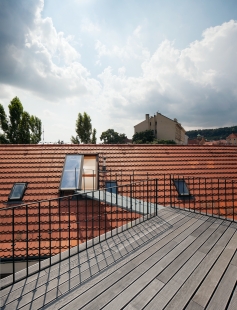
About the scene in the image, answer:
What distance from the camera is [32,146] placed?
959cm

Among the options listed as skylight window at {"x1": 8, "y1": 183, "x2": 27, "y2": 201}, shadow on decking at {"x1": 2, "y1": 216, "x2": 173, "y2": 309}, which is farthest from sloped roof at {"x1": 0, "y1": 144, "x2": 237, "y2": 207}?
shadow on decking at {"x1": 2, "y1": 216, "x2": 173, "y2": 309}

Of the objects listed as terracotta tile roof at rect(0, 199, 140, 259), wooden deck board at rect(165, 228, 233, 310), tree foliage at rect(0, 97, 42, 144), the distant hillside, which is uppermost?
the distant hillside

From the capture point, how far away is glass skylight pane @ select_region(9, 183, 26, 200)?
627 centimetres

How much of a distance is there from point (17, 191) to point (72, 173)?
2089mm

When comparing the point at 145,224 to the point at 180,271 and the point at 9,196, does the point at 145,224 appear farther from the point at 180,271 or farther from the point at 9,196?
the point at 9,196

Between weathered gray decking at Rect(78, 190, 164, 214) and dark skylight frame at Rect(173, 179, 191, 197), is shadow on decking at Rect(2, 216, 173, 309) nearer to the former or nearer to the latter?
weathered gray decking at Rect(78, 190, 164, 214)

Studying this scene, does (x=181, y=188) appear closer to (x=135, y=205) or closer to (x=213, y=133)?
(x=135, y=205)

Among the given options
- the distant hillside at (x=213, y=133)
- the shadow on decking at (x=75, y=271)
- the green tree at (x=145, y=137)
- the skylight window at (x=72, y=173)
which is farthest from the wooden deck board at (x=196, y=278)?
the distant hillside at (x=213, y=133)

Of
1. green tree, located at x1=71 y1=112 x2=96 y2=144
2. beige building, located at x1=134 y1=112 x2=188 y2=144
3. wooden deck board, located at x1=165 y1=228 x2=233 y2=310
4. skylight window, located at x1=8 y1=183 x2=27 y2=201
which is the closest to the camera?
wooden deck board, located at x1=165 y1=228 x2=233 y2=310

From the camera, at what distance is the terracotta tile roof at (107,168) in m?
5.52

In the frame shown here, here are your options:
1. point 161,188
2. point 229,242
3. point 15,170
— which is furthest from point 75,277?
point 15,170

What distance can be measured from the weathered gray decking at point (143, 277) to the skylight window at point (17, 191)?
477cm

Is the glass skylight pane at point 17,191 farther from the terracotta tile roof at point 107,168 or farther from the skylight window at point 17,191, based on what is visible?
the terracotta tile roof at point 107,168

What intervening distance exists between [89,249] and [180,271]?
134 cm
